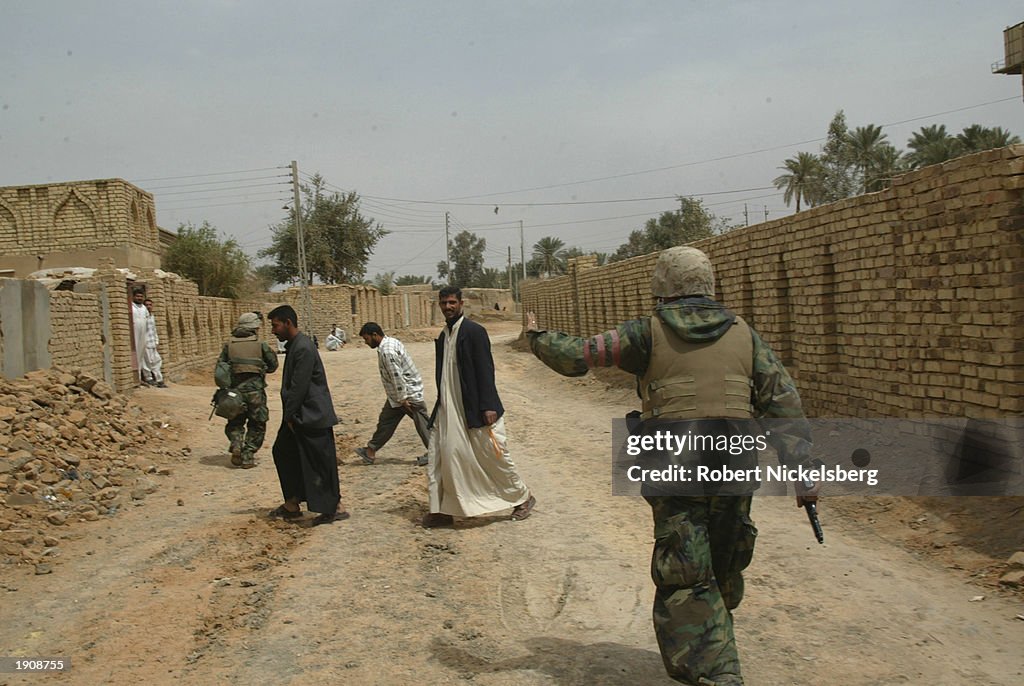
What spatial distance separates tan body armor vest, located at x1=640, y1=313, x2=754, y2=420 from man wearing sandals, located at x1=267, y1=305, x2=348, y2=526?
11.4 feet

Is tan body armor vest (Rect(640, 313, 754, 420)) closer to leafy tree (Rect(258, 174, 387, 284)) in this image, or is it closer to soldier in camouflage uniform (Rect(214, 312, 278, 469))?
soldier in camouflage uniform (Rect(214, 312, 278, 469))

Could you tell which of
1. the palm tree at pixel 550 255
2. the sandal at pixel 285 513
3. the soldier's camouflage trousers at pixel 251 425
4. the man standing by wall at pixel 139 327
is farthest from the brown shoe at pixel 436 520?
the palm tree at pixel 550 255

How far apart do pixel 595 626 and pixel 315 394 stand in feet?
9.75

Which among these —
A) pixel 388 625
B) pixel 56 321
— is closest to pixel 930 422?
pixel 388 625

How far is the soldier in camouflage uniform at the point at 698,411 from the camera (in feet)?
9.46

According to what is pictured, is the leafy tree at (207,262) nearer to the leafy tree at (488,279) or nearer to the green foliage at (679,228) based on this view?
the green foliage at (679,228)

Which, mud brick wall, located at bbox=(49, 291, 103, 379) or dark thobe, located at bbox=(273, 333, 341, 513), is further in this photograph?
mud brick wall, located at bbox=(49, 291, 103, 379)

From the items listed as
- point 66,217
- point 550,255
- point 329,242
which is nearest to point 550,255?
point 550,255

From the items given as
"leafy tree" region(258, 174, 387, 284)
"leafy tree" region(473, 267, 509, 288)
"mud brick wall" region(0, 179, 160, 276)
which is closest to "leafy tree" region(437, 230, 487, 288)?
"leafy tree" region(473, 267, 509, 288)

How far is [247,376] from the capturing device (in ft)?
28.7

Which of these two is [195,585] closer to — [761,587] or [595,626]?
[595,626]

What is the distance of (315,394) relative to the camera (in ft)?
20.0

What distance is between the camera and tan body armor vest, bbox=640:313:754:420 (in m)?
2.98

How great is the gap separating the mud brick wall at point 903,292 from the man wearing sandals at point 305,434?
A: 15.0ft
